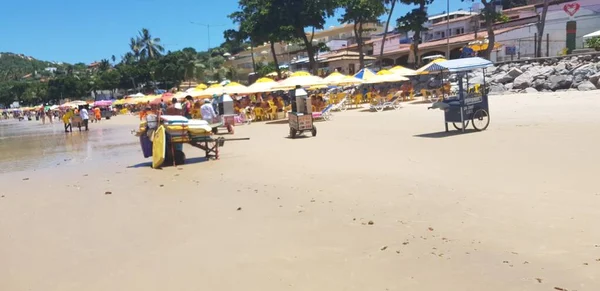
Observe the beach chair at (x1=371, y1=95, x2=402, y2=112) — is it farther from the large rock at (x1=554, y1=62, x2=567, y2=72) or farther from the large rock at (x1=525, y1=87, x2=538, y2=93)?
the large rock at (x1=554, y1=62, x2=567, y2=72)

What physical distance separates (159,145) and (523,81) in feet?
63.2

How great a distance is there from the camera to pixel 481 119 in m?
12.0

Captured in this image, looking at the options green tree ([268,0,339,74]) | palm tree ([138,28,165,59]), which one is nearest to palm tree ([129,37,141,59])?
palm tree ([138,28,165,59])

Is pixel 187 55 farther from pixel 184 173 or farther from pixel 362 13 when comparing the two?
pixel 184 173

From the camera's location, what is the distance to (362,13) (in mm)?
34594

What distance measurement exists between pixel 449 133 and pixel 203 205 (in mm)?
7650

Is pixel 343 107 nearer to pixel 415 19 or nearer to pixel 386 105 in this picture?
pixel 386 105

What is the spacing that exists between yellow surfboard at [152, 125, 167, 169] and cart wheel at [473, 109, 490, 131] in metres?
7.40

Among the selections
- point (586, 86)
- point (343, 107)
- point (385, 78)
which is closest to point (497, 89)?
point (586, 86)

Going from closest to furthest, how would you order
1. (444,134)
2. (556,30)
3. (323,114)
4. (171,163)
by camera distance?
(171,163), (444,134), (323,114), (556,30)

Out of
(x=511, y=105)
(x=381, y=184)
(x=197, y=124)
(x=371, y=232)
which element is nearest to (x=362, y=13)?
(x=511, y=105)

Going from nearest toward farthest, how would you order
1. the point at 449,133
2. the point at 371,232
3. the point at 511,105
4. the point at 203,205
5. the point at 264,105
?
the point at 371,232 < the point at 203,205 < the point at 449,133 < the point at 511,105 < the point at 264,105

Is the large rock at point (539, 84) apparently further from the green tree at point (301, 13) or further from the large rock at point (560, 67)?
the green tree at point (301, 13)

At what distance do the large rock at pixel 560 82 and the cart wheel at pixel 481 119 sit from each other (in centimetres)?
1094
